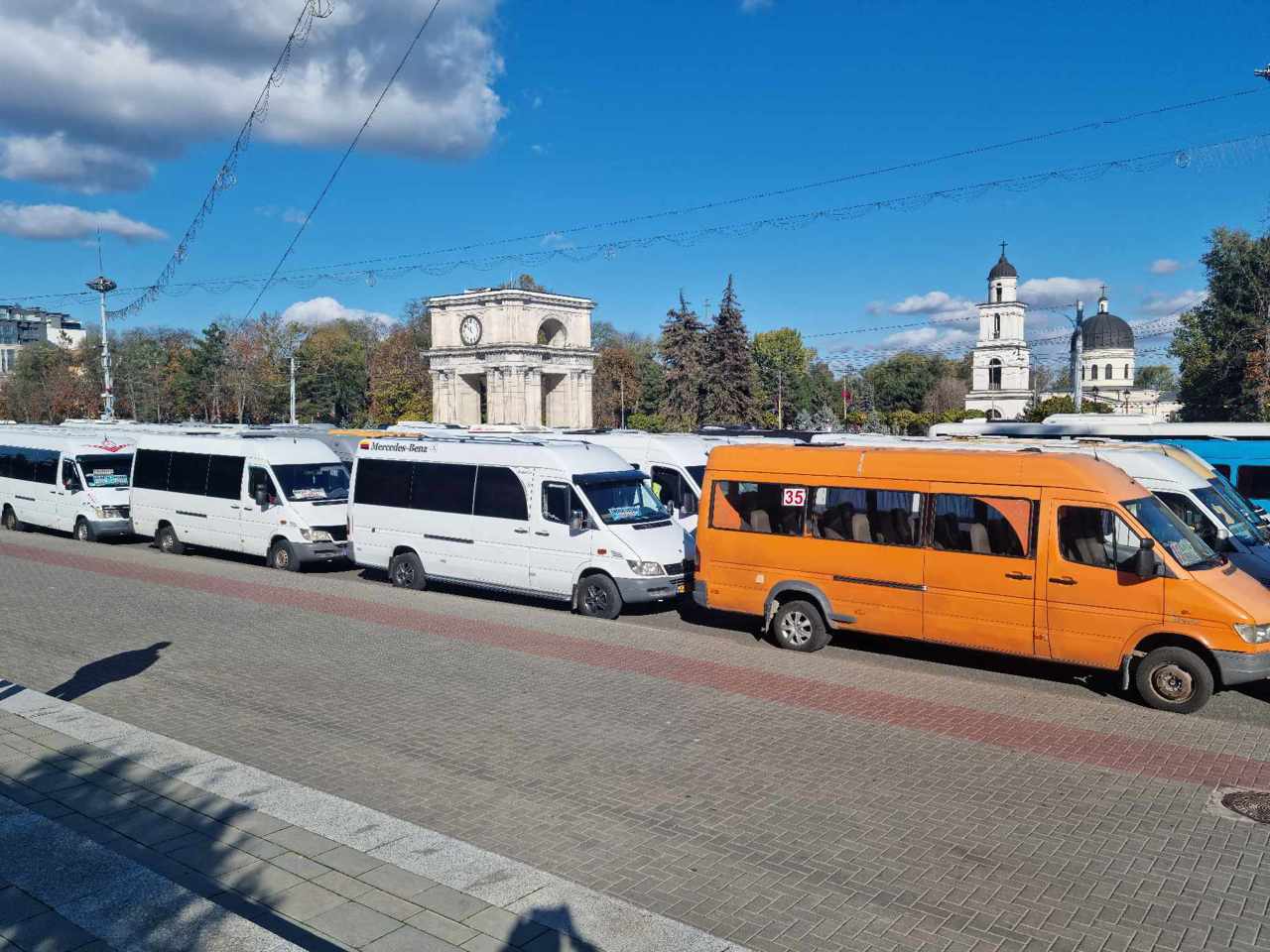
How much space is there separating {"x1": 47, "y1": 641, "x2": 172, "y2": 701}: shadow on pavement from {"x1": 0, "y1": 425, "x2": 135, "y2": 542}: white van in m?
13.4

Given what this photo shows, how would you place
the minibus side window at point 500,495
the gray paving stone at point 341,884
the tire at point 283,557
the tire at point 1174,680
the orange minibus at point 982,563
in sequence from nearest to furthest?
the gray paving stone at point 341,884
the tire at point 1174,680
the orange minibus at point 982,563
the minibus side window at point 500,495
the tire at point 283,557

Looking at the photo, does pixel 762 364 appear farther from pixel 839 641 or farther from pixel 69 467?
pixel 839 641

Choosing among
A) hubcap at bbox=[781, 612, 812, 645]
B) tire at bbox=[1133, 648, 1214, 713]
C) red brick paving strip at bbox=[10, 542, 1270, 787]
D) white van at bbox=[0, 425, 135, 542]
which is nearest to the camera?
red brick paving strip at bbox=[10, 542, 1270, 787]

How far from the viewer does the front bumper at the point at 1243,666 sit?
9719mm

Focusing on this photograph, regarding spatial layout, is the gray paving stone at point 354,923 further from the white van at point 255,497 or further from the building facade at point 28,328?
the building facade at point 28,328

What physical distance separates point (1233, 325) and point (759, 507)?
48.9 m

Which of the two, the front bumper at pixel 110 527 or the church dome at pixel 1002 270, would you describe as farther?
the church dome at pixel 1002 270

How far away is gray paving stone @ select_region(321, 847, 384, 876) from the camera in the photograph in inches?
251

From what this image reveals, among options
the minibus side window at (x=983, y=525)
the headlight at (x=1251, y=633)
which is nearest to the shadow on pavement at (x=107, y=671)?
the minibus side window at (x=983, y=525)

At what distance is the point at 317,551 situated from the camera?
19781mm

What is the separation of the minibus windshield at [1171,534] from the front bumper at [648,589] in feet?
21.3

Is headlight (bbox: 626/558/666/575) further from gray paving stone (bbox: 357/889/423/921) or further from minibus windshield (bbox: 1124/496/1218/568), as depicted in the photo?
gray paving stone (bbox: 357/889/423/921)

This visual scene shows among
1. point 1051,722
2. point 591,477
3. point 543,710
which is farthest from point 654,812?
point 591,477

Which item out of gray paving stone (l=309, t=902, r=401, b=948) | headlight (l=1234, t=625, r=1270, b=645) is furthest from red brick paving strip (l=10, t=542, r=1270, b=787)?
gray paving stone (l=309, t=902, r=401, b=948)
